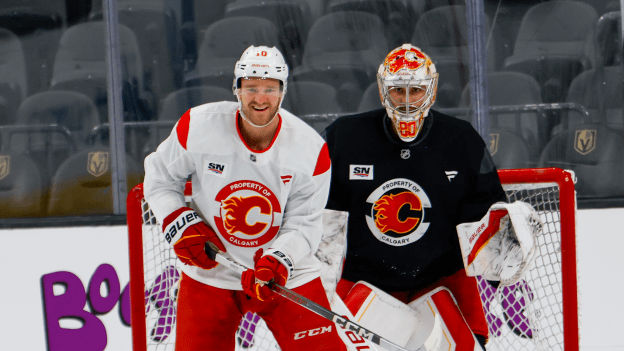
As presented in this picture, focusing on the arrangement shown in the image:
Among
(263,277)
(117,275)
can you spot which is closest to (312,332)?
(263,277)

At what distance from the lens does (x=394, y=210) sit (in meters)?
1.58

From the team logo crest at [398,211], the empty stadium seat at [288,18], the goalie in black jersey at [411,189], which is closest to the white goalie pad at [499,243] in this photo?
the goalie in black jersey at [411,189]

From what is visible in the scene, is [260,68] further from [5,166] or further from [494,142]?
[5,166]

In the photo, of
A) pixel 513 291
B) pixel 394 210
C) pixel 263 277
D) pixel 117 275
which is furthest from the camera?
pixel 117 275

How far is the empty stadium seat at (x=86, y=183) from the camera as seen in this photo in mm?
2289

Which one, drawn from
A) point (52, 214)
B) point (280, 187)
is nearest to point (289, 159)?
point (280, 187)

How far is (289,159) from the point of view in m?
1.51

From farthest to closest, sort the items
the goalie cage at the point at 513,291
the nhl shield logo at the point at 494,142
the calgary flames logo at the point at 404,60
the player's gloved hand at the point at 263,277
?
the nhl shield logo at the point at 494,142 < the goalie cage at the point at 513,291 < the calgary flames logo at the point at 404,60 < the player's gloved hand at the point at 263,277

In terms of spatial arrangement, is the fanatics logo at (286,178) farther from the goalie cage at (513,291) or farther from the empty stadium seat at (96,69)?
the empty stadium seat at (96,69)

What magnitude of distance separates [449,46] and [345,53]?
0.45 metres

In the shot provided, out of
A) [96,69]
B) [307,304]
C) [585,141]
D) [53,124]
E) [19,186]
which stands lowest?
[307,304]

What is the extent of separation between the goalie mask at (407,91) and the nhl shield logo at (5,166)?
1618mm

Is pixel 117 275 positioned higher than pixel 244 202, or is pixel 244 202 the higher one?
pixel 244 202

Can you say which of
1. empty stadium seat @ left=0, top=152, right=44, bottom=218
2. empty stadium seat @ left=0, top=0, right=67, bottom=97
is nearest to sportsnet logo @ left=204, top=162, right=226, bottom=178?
empty stadium seat @ left=0, top=152, right=44, bottom=218
